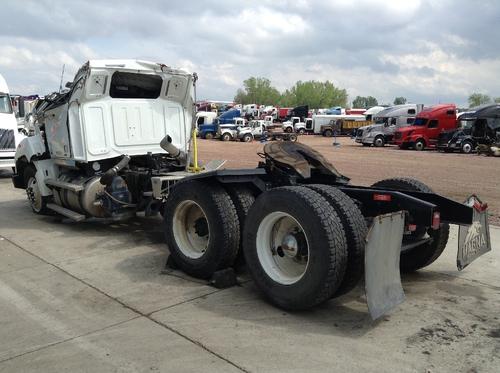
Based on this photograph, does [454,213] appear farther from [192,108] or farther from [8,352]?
[192,108]

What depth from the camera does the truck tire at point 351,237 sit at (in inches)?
154

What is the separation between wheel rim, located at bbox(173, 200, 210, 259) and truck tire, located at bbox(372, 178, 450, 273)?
198 centimetres

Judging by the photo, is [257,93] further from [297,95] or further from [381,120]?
[381,120]

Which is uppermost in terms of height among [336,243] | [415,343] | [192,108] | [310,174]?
[192,108]

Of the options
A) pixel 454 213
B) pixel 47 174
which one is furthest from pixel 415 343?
pixel 47 174

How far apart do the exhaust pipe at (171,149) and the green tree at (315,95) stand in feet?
433

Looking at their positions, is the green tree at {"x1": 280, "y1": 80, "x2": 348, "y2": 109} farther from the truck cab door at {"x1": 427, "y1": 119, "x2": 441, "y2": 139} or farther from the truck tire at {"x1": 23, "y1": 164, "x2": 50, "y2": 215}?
the truck tire at {"x1": 23, "y1": 164, "x2": 50, "y2": 215}

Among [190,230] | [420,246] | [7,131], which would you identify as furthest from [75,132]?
[7,131]

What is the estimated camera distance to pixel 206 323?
4.02 metres

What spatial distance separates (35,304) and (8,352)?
0.99 m

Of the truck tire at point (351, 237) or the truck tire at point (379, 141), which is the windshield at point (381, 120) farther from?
the truck tire at point (351, 237)

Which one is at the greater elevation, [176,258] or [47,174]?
[47,174]

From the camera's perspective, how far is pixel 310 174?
552cm

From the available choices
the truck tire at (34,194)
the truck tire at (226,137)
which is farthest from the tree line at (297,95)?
the truck tire at (34,194)
